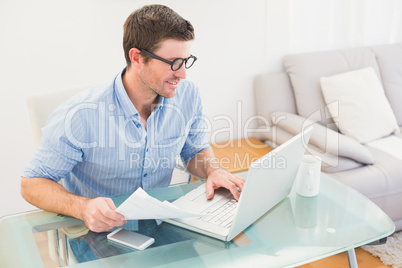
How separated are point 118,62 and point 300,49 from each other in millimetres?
1254

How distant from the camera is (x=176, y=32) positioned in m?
1.44

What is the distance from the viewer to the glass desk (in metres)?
1.06

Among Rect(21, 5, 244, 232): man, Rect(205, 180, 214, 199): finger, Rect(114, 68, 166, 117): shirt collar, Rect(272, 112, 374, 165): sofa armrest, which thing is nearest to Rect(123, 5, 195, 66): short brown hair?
Rect(21, 5, 244, 232): man

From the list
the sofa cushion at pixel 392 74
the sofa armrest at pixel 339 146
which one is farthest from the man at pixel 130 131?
the sofa cushion at pixel 392 74

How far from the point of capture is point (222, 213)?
1218 mm

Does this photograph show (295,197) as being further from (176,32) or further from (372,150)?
(372,150)

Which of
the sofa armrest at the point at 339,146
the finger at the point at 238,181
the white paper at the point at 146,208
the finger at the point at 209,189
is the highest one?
the white paper at the point at 146,208

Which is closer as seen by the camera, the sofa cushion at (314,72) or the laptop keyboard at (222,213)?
the laptop keyboard at (222,213)

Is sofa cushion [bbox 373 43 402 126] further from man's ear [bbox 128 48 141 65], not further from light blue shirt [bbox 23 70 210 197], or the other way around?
man's ear [bbox 128 48 141 65]

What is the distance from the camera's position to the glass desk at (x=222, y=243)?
41.8 inches

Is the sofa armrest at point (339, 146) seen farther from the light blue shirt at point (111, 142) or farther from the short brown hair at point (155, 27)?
the short brown hair at point (155, 27)

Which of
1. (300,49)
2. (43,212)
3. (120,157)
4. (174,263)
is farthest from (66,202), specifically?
(300,49)

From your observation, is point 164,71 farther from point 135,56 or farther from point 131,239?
point 131,239

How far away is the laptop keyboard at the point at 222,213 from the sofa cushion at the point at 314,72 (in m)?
1.58
